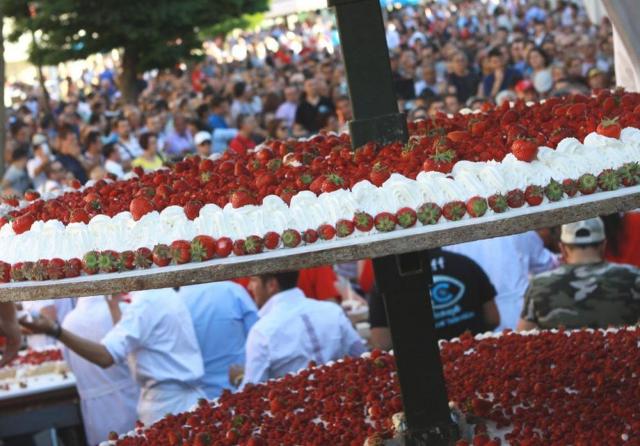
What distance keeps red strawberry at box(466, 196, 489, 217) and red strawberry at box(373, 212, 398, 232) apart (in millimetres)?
205

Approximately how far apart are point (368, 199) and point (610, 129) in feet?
2.46

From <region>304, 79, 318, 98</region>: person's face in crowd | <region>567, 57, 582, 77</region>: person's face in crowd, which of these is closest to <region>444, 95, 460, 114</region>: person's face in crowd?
<region>567, 57, 582, 77</region>: person's face in crowd

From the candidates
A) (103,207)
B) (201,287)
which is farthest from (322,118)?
(103,207)

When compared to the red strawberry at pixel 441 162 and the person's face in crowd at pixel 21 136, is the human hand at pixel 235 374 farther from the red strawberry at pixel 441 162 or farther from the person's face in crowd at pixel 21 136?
the person's face in crowd at pixel 21 136

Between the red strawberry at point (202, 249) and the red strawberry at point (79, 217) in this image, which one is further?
the red strawberry at point (79, 217)

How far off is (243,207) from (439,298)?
3399mm

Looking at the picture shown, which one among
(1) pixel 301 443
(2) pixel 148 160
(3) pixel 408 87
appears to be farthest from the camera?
(3) pixel 408 87

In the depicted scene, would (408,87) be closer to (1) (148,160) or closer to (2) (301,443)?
(1) (148,160)

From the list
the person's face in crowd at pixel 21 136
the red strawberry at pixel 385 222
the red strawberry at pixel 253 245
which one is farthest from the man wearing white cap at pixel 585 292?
the person's face in crowd at pixel 21 136

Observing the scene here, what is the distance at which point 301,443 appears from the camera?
155 inches

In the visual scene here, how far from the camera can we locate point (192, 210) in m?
3.27

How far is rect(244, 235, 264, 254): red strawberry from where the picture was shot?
304 centimetres

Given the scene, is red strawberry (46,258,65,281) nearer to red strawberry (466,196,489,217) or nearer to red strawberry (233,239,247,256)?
red strawberry (233,239,247,256)

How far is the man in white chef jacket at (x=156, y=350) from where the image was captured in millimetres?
6695
